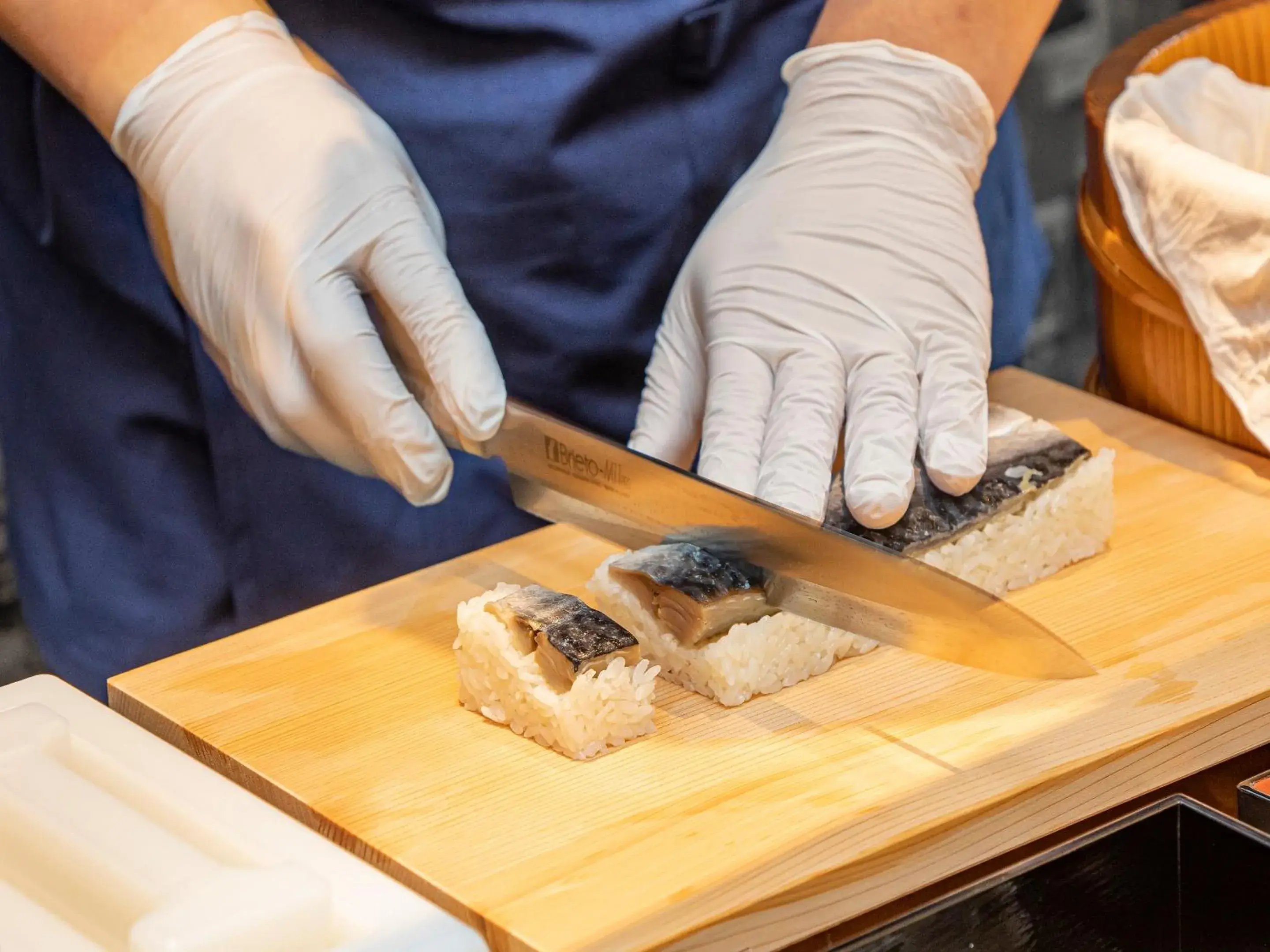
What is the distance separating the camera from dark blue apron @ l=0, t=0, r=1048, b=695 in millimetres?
1621

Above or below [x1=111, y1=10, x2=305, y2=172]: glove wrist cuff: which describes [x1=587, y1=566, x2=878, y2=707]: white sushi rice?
below

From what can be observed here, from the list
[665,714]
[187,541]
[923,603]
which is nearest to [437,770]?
[665,714]

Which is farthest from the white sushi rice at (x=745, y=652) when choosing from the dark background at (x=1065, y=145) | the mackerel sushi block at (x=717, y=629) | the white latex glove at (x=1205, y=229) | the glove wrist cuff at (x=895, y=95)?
the dark background at (x=1065, y=145)

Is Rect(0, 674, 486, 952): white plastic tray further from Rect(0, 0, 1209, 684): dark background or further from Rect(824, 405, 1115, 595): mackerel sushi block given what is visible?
Rect(0, 0, 1209, 684): dark background

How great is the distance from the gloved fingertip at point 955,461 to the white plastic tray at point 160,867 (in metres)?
0.64

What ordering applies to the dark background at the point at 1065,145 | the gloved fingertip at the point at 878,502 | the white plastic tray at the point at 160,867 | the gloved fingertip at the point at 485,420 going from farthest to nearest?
the dark background at the point at 1065,145
the gloved fingertip at the point at 485,420
the gloved fingertip at the point at 878,502
the white plastic tray at the point at 160,867

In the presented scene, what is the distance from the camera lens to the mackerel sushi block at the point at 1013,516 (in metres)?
1.33

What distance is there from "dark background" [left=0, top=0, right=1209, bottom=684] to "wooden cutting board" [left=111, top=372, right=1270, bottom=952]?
1.93m

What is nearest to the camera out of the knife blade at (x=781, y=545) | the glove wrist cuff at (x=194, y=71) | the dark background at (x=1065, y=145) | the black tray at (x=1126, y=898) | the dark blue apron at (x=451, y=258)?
the black tray at (x=1126, y=898)

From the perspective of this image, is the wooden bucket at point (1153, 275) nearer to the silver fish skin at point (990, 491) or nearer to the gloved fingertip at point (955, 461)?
the silver fish skin at point (990, 491)

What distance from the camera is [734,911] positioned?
96 centimetres

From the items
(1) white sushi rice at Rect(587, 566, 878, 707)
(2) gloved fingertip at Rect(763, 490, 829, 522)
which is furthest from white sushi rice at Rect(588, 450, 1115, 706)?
(2) gloved fingertip at Rect(763, 490, 829, 522)

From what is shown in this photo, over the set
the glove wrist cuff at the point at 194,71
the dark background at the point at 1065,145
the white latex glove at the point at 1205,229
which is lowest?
the dark background at the point at 1065,145

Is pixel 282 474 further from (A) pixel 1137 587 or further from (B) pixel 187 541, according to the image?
(A) pixel 1137 587
